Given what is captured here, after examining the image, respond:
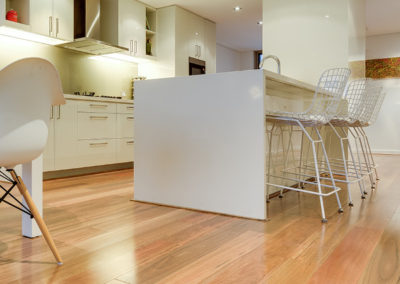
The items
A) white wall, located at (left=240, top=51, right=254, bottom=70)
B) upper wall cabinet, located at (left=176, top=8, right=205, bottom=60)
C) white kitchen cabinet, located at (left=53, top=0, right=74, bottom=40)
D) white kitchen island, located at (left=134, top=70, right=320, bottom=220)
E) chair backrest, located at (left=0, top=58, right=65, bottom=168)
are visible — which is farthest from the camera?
white wall, located at (left=240, top=51, right=254, bottom=70)

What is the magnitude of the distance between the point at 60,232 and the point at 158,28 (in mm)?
4207

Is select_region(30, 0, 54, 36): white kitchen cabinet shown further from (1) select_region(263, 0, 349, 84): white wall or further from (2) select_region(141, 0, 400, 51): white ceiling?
(1) select_region(263, 0, 349, 84): white wall

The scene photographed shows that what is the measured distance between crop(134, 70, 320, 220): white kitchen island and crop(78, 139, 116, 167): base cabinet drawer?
61.4 inches

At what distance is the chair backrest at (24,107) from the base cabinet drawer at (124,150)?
2968 mm

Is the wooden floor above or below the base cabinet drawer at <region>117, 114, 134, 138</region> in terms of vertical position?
below

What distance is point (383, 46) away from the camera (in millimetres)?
7270

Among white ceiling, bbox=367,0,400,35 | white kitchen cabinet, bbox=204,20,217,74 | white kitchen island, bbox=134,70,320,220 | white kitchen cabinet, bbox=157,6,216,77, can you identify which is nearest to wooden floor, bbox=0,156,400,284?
white kitchen island, bbox=134,70,320,220

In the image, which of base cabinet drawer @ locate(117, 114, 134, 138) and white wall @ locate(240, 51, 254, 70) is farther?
white wall @ locate(240, 51, 254, 70)

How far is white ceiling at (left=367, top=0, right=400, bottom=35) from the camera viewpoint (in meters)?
5.51

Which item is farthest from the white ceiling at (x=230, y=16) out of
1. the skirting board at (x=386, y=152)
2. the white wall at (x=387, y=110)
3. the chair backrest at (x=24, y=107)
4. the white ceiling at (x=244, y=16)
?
the chair backrest at (x=24, y=107)

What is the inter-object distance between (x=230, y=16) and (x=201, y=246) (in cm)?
504

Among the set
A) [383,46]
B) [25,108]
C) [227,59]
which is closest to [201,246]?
[25,108]

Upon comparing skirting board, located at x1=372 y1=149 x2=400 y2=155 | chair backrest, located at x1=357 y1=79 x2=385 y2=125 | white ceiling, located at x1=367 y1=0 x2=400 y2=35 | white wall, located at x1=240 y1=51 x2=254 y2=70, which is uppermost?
white ceiling, located at x1=367 y1=0 x2=400 y2=35

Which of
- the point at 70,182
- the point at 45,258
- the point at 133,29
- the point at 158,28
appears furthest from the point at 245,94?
the point at 158,28
